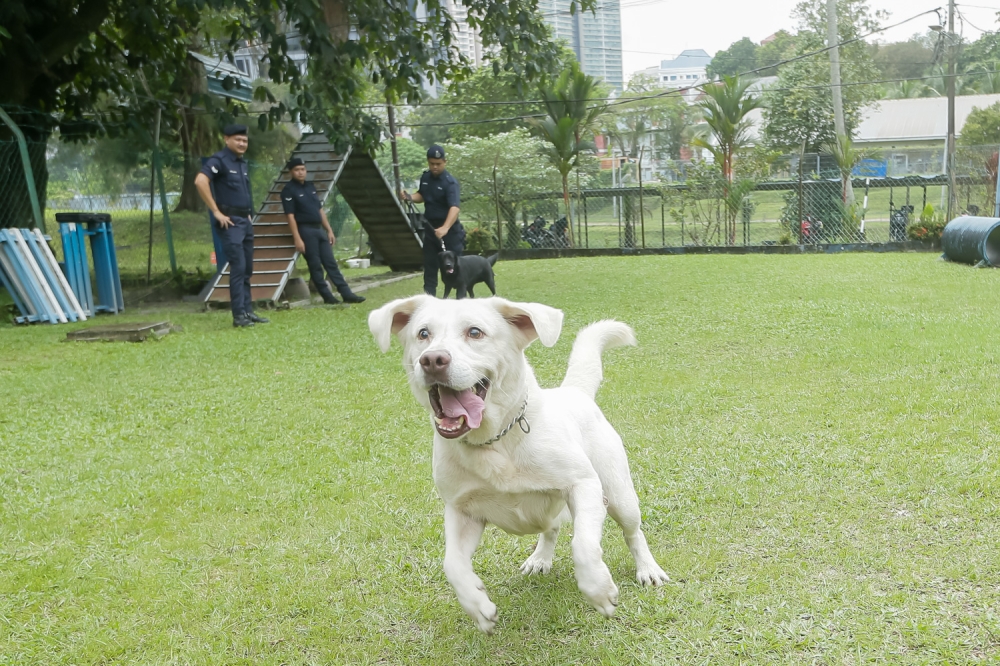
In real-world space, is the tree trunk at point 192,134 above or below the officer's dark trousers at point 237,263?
above

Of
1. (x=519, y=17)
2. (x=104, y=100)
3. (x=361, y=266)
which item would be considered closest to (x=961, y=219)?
(x=519, y=17)

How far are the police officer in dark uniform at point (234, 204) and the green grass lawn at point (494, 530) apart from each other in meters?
2.61

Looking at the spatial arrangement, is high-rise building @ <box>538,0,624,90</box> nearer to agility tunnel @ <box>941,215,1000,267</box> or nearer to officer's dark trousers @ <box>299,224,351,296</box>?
agility tunnel @ <box>941,215,1000,267</box>

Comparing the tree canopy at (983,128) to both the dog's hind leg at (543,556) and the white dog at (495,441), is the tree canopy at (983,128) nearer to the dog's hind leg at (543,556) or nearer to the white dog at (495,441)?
the dog's hind leg at (543,556)

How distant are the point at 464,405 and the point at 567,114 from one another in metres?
24.2

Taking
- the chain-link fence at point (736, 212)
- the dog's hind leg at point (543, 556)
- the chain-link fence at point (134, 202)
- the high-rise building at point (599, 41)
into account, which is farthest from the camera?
the high-rise building at point (599, 41)

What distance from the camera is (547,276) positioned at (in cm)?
1631

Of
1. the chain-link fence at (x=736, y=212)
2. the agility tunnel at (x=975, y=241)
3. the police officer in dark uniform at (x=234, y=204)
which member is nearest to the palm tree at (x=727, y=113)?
the chain-link fence at (x=736, y=212)

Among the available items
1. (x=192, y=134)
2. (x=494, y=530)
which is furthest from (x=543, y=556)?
(x=192, y=134)

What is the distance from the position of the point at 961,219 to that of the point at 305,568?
611 inches

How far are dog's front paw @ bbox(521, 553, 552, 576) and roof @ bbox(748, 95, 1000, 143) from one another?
5692 cm

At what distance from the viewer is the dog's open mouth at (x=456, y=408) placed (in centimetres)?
281

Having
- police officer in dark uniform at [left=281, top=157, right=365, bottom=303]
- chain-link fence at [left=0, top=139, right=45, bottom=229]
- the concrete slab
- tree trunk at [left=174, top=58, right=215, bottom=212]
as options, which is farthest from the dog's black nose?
tree trunk at [left=174, top=58, right=215, bottom=212]

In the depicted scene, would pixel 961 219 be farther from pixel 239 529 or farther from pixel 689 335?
pixel 239 529
